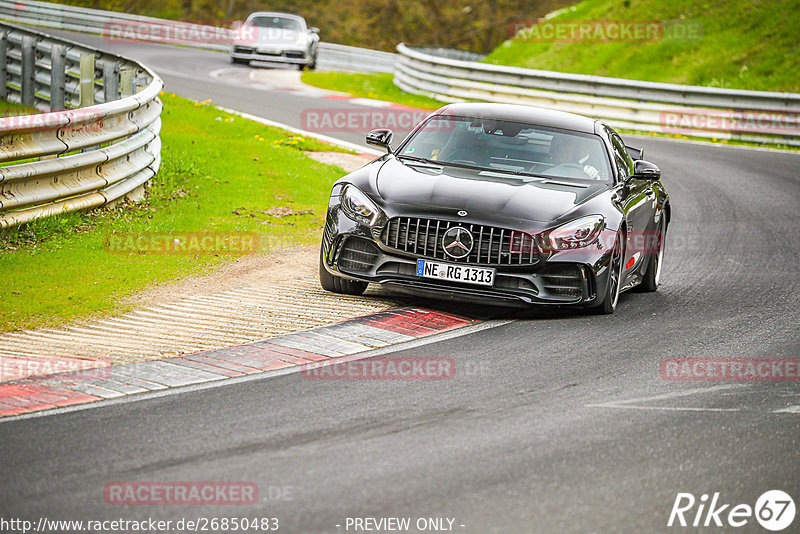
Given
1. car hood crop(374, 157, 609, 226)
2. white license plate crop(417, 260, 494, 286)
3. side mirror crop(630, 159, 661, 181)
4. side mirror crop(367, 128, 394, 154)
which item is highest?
side mirror crop(630, 159, 661, 181)

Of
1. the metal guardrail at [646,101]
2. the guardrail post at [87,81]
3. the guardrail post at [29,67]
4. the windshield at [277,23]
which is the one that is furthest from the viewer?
the windshield at [277,23]

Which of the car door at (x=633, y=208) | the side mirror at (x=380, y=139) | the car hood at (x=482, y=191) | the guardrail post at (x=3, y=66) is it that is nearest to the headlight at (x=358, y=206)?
the car hood at (x=482, y=191)

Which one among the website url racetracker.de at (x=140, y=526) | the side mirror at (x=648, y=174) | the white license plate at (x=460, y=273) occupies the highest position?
the side mirror at (x=648, y=174)

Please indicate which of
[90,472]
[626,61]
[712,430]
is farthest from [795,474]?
[626,61]

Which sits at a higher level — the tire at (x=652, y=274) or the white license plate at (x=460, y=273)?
the white license plate at (x=460, y=273)

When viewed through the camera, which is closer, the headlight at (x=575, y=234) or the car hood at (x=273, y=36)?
the headlight at (x=575, y=234)

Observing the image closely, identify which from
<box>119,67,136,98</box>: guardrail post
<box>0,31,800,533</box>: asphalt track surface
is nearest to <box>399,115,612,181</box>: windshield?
<box>0,31,800,533</box>: asphalt track surface

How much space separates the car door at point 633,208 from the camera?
8844mm

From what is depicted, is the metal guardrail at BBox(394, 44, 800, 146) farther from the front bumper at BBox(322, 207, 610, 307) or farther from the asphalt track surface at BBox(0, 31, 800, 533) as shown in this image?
the front bumper at BBox(322, 207, 610, 307)

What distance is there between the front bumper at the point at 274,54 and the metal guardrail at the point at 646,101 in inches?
317

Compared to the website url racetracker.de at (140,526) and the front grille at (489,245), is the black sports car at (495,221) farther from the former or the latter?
the website url racetracker.de at (140,526)

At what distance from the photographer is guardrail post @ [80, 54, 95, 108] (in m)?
14.5

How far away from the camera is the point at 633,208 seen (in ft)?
29.6

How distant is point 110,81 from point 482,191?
817 cm
